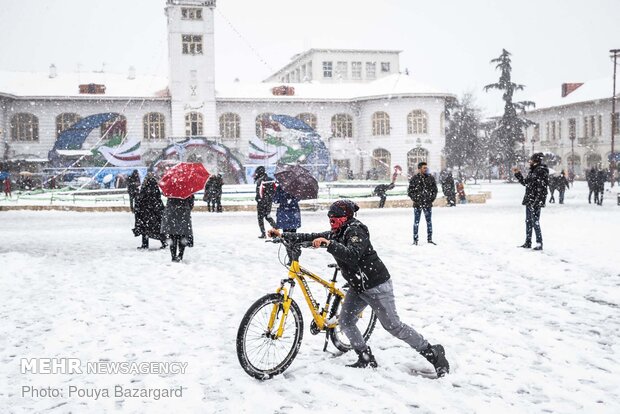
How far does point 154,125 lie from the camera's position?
142ft

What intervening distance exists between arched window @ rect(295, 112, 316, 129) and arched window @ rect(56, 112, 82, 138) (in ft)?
56.7

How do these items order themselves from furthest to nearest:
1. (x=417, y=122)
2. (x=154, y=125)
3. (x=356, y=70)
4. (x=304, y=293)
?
(x=356, y=70)
(x=417, y=122)
(x=154, y=125)
(x=304, y=293)

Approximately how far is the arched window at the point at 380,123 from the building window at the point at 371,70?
21.5 meters

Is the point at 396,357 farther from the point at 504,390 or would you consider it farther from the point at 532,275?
the point at 532,275

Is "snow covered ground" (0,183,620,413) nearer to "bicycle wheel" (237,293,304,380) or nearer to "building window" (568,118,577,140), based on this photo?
"bicycle wheel" (237,293,304,380)

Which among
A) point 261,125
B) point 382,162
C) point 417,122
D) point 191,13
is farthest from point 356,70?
point 191,13

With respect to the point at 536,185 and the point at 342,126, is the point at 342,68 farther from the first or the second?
the point at 536,185

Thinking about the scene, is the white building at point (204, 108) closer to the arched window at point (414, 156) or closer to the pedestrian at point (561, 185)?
the arched window at point (414, 156)

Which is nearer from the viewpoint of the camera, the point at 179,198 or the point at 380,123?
the point at 179,198

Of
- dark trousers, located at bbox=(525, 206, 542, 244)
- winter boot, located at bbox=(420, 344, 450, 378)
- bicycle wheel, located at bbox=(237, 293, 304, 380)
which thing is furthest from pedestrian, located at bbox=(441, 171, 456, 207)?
bicycle wheel, located at bbox=(237, 293, 304, 380)

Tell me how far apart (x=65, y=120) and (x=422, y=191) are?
123ft

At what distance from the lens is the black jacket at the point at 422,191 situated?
12078mm

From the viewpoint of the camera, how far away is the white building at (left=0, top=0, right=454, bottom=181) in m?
42.0

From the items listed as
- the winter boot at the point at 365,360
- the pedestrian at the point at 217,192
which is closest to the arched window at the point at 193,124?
the pedestrian at the point at 217,192
